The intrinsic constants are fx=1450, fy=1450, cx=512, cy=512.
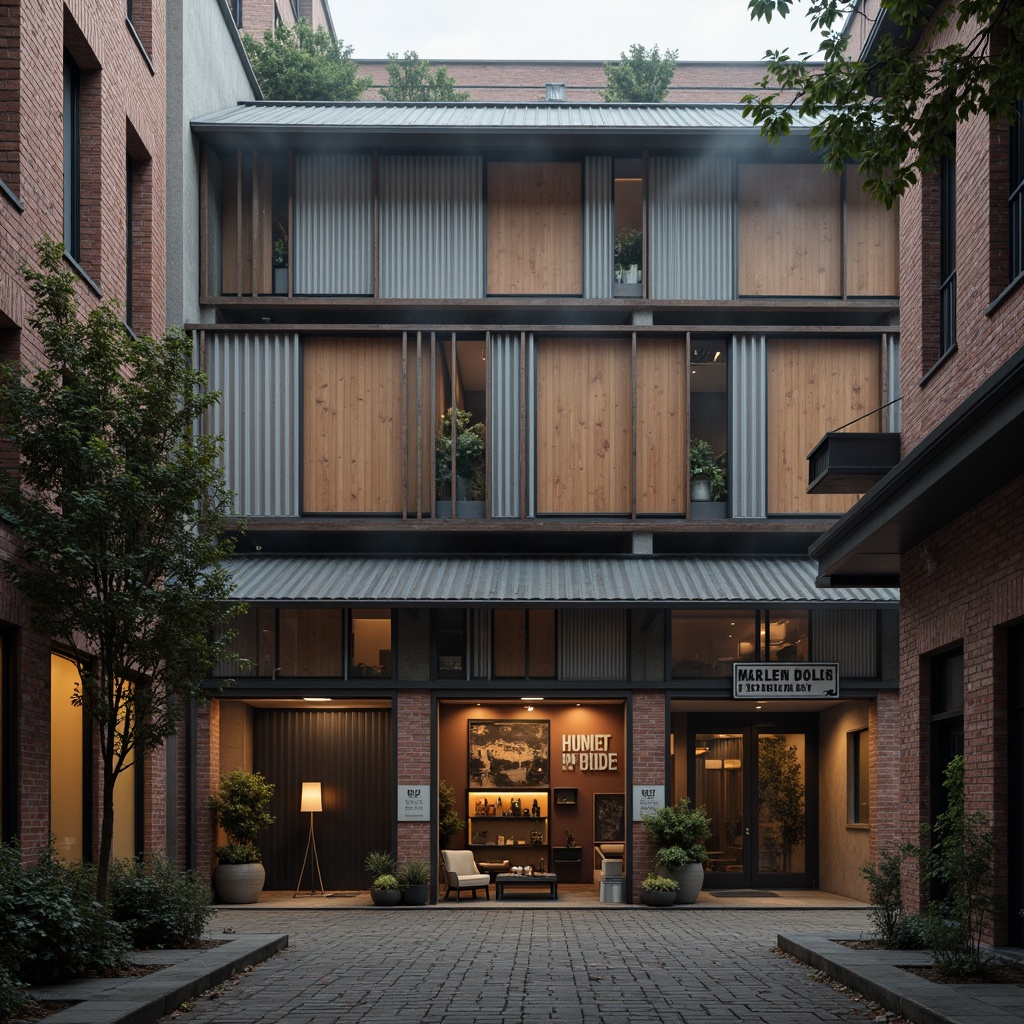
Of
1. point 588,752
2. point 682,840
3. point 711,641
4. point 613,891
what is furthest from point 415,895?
point 711,641

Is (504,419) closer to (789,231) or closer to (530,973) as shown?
(789,231)

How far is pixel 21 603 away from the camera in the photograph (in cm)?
1333

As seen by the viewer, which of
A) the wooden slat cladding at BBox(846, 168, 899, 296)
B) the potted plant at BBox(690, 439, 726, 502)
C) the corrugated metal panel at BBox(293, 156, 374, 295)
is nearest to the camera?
the potted plant at BBox(690, 439, 726, 502)

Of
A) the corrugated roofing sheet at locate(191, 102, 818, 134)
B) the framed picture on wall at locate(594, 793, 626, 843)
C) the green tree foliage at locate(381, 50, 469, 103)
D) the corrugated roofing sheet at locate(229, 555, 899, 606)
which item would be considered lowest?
the framed picture on wall at locate(594, 793, 626, 843)

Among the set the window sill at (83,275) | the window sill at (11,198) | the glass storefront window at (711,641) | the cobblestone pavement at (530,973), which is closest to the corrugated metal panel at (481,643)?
the glass storefront window at (711,641)

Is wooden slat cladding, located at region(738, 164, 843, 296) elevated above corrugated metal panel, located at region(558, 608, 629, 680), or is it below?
above

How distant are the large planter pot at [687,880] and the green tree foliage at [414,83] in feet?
75.0

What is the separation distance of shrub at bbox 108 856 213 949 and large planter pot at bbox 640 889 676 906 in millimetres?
8269

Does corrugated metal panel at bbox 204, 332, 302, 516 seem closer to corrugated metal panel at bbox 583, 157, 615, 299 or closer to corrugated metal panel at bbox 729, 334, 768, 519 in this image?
corrugated metal panel at bbox 583, 157, 615, 299

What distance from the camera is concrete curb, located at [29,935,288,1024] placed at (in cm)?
977

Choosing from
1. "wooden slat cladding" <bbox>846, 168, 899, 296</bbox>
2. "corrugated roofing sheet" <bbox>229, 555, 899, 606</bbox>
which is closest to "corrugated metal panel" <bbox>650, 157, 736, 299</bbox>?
"wooden slat cladding" <bbox>846, 168, 899, 296</bbox>

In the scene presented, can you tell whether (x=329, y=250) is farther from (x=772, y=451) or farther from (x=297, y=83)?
(x=297, y=83)

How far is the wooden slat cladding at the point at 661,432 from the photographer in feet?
76.3

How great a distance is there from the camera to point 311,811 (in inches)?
914
